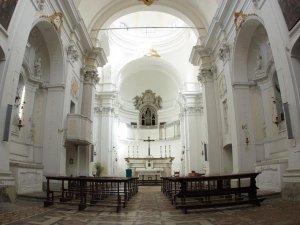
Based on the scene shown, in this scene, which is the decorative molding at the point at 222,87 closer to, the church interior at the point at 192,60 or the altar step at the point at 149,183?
the church interior at the point at 192,60

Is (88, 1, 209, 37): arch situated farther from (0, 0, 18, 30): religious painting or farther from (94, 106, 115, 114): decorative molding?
(94, 106, 115, 114): decorative molding

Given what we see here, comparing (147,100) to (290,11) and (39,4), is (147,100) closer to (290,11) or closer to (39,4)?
(39,4)

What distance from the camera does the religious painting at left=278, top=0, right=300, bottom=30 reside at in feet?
18.8

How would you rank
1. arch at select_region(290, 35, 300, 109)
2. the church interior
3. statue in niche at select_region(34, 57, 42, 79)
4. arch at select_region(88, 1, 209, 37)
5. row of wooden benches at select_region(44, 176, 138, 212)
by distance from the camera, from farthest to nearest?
1. arch at select_region(88, 1, 209, 37)
2. statue in niche at select_region(34, 57, 42, 79)
3. the church interior
4. arch at select_region(290, 35, 300, 109)
5. row of wooden benches at select_region(44, 176, 138, 212)

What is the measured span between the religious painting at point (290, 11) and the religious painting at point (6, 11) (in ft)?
21.0

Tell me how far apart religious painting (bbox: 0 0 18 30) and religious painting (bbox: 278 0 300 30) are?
6.40m

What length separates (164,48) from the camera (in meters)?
23.5

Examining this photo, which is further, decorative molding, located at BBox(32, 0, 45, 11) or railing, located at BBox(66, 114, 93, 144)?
railing, located at BBox(66, 114, 93, 144)

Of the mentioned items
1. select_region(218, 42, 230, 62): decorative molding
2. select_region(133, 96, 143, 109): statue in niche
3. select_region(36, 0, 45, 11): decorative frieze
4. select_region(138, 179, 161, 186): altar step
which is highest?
select_region(133, 96, 143, 109): statue in niche

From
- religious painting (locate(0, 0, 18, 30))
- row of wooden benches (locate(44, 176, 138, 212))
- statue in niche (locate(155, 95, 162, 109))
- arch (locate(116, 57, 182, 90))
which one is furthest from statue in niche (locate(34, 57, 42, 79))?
statue in niche (locate(155, 95, 162, 109))

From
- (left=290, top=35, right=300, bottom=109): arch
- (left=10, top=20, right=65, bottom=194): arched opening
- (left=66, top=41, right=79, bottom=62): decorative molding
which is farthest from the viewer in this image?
(left=66, top=41, right=79, bottom=62): decorative molding

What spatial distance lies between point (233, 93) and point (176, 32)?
46.0 ft

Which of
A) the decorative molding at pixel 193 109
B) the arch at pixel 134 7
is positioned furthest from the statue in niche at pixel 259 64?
the decorative molding at pixel 193 109

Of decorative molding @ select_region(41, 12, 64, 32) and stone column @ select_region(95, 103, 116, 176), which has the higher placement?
decorative molding @ select_region(41, 12, 64, 32)
